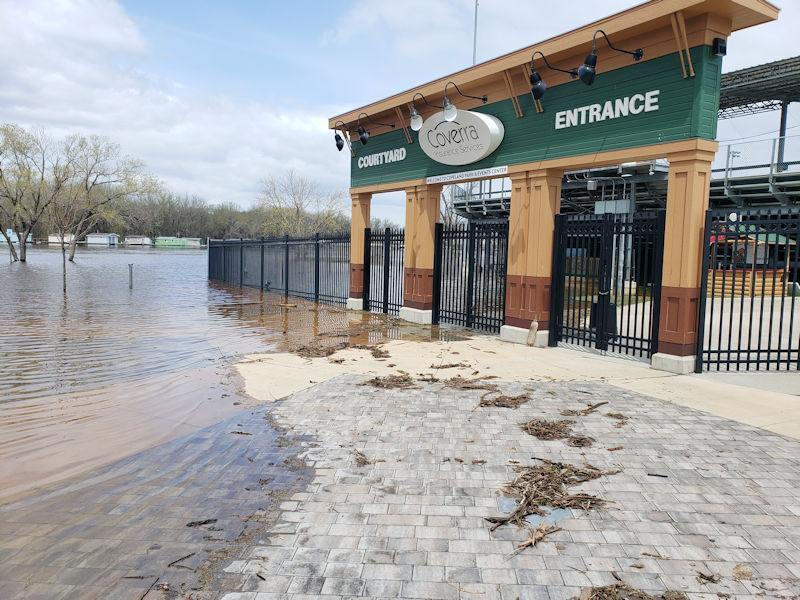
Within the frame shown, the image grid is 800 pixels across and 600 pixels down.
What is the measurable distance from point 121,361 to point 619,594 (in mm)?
8145

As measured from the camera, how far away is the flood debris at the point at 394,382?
7.45 meters

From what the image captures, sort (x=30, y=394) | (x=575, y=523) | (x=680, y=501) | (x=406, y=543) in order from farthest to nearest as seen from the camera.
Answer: (x=30, y=394), (x=680, y=501), (x=575, y=523), (x=406, y=543)

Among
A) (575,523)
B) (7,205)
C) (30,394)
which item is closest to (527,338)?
(575,523)

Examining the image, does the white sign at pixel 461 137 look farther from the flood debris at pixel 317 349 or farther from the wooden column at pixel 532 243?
the flood debris at pixel 317 349

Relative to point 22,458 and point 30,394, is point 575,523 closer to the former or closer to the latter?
point 22,458

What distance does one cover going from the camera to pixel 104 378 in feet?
24.8

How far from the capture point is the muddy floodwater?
501 centimetres

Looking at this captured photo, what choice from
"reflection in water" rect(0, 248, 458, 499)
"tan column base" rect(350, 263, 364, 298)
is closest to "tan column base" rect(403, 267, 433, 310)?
"reflection in water" rect(0, 248, 458, 499)

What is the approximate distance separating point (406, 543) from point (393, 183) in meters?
13.0

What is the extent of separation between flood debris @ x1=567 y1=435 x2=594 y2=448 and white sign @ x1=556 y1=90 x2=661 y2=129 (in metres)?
6.21

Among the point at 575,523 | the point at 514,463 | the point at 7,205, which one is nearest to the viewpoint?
the point at 575,523

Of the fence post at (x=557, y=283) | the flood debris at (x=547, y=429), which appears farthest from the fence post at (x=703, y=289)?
the flood debris at (x=547, y=429)

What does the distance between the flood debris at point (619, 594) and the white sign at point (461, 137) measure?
10.1 meters

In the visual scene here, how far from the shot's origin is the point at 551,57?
10336 mm
